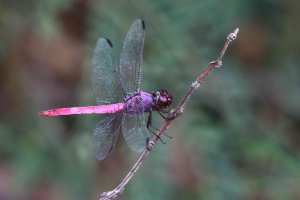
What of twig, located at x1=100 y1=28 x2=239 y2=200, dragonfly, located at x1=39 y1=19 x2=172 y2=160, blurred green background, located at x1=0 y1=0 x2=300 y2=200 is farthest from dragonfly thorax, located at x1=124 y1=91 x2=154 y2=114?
twig, located at x1=100 y1=28 x2=239 y2=200

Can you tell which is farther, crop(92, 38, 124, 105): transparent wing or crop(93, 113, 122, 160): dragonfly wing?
crop(92, 38, 124, 105): transparent wing

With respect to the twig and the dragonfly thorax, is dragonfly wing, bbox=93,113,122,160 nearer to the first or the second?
the dragonfly thorax

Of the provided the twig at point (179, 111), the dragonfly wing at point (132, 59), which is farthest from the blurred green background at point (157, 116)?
the twig at point (179, 111)

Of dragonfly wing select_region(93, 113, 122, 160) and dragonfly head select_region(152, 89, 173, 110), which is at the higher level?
dragonfly head select_region(152, 89, 173, 110)

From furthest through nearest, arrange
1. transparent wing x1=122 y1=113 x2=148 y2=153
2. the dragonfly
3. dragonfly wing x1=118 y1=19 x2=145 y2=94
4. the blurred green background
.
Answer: the blurred green background < dragonfly wing x1=118 y1=19 x2=145 y2=94 < the dragonfly < transparent wing x1=122 y1=113 x2=148 y2=153

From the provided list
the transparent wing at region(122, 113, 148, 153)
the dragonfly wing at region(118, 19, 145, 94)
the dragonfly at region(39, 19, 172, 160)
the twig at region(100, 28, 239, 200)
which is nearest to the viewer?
the twig at region(100, 28, 239, 200)

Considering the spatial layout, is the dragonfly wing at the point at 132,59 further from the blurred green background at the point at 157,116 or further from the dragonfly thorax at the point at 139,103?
the blurred green background at the point at 157,116

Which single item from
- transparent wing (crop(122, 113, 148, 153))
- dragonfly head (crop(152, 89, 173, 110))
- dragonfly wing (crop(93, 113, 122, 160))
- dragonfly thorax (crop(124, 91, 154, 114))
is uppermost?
dragonfly head (crop(152, 89, 173, 110))
